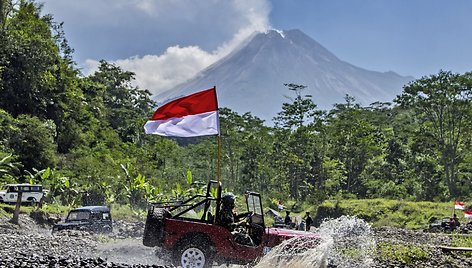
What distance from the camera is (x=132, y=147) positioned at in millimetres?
51344

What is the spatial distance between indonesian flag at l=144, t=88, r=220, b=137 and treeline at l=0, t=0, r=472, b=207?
16.6 m

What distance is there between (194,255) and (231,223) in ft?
3.13

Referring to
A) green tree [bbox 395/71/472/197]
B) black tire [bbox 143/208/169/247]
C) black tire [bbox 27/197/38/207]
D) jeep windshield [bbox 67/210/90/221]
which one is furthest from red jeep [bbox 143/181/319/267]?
green tree [bbox 395/71/472/197]

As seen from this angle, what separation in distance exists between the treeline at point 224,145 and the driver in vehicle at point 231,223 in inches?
745

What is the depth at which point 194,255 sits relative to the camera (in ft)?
32.1

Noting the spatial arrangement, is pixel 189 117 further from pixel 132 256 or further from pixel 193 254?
pixel 132 256

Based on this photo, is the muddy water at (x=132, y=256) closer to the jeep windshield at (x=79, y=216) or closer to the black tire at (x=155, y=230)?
the black tire at (x=155, y=230)

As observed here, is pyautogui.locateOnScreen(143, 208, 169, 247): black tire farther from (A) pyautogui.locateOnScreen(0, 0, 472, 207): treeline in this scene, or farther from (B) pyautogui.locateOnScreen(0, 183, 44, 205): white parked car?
(A) pyautogui.locateOnScreen(0, 0, 472, 207): treeline

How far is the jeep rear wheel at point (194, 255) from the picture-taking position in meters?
9.73

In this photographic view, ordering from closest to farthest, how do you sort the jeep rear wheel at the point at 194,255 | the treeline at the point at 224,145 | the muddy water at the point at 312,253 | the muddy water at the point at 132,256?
the muddy water at the point at 312,253 → the jeep rear wheel at the point at 194,255 → the muddy water at the point at 132,256 → the treeline at the point at 224,145

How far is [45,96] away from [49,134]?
7609 millimetres

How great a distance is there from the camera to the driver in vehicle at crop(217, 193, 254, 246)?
9891 mm

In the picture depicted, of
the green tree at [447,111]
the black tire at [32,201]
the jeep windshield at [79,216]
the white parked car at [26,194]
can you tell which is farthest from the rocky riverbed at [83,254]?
the green tree at [447,111]

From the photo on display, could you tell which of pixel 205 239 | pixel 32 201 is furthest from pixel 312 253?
pixel 32 201
